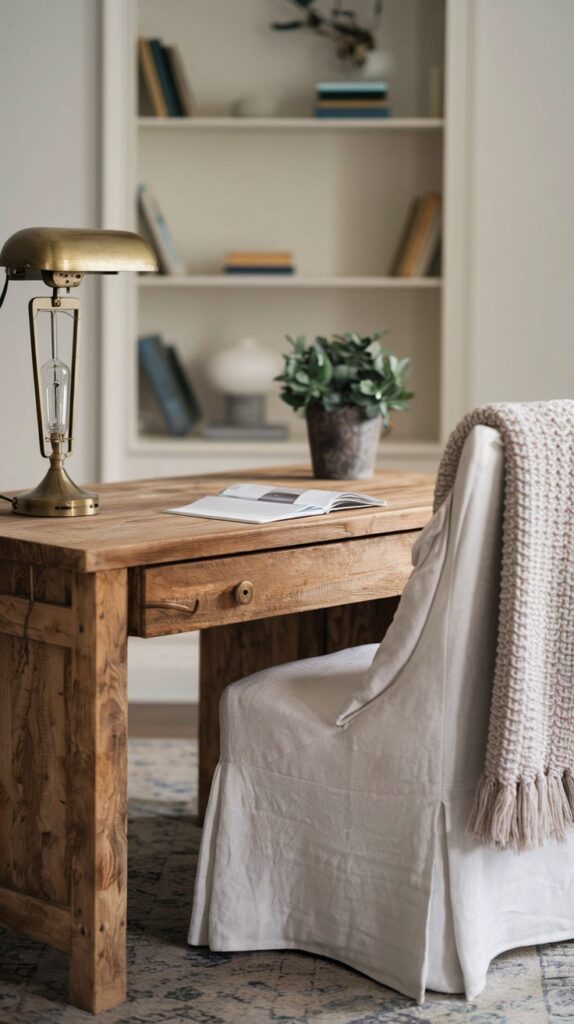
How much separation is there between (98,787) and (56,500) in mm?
511

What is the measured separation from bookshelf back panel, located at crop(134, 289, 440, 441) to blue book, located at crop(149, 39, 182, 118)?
1.85 ft

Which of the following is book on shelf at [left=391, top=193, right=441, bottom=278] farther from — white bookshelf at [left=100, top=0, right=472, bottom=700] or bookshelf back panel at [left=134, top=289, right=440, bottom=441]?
bookshelf back panel at [left=134, top=289, right=440, bottom=441]

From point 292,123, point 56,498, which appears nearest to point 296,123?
point 292,123

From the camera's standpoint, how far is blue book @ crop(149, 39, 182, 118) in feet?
12.8

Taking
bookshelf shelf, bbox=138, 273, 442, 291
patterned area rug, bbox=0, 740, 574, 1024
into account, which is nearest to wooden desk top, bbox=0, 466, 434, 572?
patterned area rug, bbox=0, 740, 574, 1024

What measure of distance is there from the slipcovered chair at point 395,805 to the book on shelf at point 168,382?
6.25ft

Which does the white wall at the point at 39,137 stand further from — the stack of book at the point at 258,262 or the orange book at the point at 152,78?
the stack of book at the point at 258,262

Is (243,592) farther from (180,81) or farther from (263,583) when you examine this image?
(180,81)

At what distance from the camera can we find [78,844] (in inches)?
78.5

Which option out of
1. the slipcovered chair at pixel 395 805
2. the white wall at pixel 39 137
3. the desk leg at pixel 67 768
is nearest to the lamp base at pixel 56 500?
the desk leg at pixel 67 768

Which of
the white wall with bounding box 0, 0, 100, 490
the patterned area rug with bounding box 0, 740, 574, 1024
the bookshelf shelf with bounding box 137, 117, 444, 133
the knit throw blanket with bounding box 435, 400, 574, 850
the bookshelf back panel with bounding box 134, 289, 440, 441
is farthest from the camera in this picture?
the bookshelf back panel with bounding box 134, 289, 440, 441

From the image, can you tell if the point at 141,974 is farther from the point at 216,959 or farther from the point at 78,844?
the point at 78,844

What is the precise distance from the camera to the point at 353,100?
12.9 feet

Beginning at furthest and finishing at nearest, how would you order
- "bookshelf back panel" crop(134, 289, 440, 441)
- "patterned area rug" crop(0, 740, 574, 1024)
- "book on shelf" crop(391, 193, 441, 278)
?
"bookshelf back panel" crop(134, 289, 440, 441) < "book on shelf" crop(391, 193, 441, 278) < "patterned area rug" crop(0, 740, 574, 1024)
